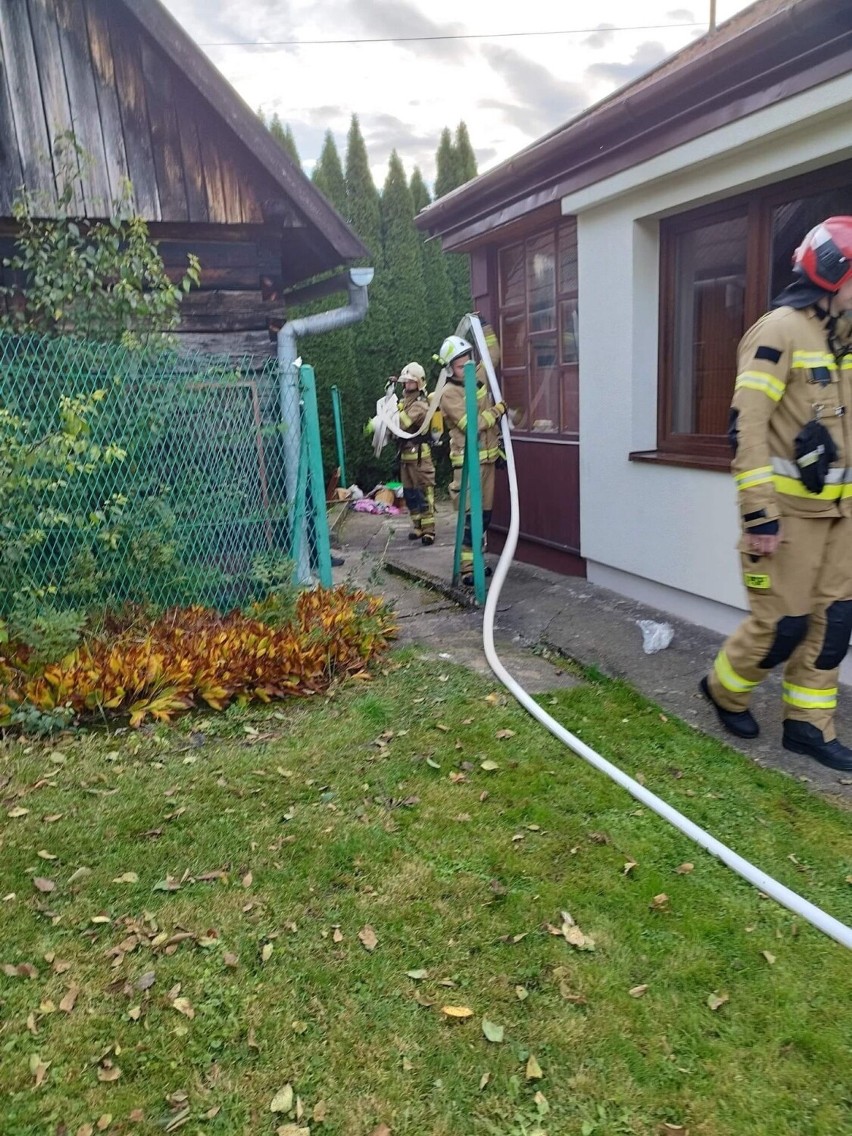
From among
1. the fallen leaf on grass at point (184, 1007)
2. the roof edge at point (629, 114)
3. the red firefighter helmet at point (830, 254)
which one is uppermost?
the roof edge at point (629, 114)

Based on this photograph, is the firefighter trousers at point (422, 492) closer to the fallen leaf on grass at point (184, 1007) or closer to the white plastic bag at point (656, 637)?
the white plastic bag at point (656, 637)

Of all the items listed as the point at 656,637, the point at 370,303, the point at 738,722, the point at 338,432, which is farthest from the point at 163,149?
the point at 370,303

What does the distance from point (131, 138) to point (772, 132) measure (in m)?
4.05

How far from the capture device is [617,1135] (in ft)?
6.26

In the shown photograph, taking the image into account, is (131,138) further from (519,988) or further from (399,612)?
(519,988)

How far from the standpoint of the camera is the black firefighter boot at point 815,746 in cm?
344

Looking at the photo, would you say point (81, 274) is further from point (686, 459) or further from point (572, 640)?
point (686, 459)

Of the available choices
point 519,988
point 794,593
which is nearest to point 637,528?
point 794,593

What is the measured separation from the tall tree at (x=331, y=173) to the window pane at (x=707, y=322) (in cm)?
949

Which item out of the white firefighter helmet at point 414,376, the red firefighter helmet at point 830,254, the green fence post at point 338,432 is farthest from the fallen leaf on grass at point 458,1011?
the green fence post at point 338,432

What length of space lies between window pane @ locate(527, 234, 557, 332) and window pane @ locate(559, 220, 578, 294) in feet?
0.42

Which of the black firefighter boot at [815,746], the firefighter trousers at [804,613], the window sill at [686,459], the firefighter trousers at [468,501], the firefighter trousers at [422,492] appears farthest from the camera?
the firefighter trousers at [422,492]

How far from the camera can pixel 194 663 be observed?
14.3 ft

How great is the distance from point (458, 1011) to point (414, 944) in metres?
0.32
